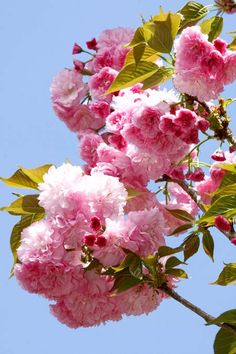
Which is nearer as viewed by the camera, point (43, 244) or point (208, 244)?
point (43, 244)

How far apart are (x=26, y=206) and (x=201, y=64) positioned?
37.9 inches

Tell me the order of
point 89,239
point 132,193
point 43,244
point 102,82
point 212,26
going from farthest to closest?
point 102,82 < point 212,26 < point 132,193 < point 43,244 < point 89,239

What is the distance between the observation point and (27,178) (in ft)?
12.1

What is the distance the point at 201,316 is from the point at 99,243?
512mm

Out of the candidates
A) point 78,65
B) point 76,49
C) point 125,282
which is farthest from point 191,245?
point 76,49

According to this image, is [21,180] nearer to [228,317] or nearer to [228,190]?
[228,190]

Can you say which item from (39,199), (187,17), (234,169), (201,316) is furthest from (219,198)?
(187,17)

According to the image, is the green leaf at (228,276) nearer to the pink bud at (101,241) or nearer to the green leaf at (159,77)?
the pink bud at (101,241)

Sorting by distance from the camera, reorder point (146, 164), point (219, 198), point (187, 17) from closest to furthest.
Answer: point (219, 198) < point (146, 164) < point (187, 17)

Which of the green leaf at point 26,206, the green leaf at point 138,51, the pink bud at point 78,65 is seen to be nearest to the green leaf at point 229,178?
the green leaf at point 138,51

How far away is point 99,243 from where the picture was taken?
11.0 ft

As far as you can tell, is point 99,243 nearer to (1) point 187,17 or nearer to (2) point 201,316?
(2) point 201,316

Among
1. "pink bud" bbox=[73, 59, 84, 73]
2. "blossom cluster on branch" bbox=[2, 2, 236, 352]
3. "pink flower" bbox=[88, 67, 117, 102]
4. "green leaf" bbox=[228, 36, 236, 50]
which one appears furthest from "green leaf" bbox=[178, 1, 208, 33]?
"pink bud" bbox=[73, 59, 84, 73]

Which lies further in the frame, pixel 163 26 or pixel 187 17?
pixel 187 17
